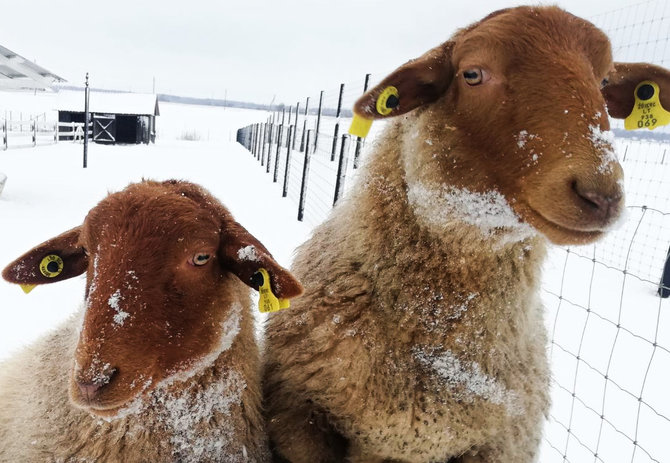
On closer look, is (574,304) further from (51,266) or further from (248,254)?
(51,266)

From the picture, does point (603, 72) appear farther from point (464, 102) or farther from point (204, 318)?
point (204, 318)

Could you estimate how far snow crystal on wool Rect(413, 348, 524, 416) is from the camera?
185 centimetres

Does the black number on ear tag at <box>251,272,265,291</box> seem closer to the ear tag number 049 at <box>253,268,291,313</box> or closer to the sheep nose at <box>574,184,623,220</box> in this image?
the ear tag number 049 at <box>253,268,291,313</box>

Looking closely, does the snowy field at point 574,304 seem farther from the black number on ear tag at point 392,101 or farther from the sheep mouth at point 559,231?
the black number on ear tag at point 392,101

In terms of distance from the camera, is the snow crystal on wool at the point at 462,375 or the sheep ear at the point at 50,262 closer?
the snow crystal on wool at the point at 462,375

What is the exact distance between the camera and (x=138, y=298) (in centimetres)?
167

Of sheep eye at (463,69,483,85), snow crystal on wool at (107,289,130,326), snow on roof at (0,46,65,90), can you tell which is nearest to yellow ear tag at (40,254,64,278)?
snow crystal on wool at (107,289,130,326)

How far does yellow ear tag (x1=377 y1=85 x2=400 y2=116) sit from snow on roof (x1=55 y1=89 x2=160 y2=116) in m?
32.8

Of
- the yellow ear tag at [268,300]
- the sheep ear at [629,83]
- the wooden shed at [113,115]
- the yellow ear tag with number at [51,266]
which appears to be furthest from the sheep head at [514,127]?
the wooden shed at [113,115]

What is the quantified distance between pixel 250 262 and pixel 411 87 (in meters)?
0.97

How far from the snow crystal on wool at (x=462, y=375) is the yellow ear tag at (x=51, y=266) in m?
1.58

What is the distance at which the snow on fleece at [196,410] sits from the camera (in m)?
1.87

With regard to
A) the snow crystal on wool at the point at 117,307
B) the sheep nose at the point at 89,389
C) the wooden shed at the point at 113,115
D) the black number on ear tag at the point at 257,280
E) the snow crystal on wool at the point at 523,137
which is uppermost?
the snow crystal on wool at the point at 523,137

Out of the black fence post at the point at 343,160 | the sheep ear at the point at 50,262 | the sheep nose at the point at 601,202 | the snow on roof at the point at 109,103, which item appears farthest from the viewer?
the snow on roof at the point at 109,103
